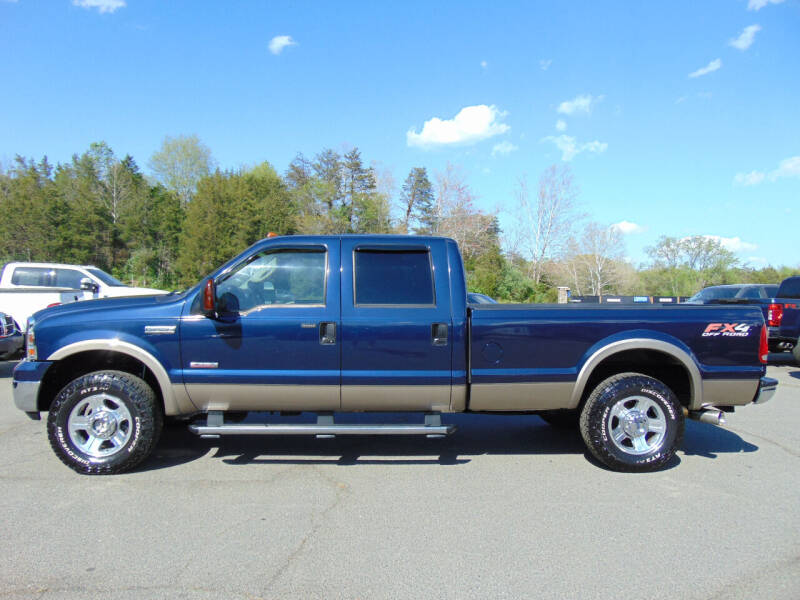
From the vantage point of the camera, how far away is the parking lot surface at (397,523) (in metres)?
2.78

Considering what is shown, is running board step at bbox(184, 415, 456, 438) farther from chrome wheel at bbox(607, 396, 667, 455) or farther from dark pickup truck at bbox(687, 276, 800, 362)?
dark pickup truck at bbox(687, 276, 800, 362)

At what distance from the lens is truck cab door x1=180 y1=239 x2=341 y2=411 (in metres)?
4.21

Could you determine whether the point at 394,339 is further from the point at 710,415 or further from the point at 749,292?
the point at 749,292

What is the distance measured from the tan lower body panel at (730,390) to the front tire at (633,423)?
0.30 metres

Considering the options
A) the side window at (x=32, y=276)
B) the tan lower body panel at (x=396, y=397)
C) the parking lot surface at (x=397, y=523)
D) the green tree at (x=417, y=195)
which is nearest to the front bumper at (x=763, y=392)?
the parking lot surface at (x=397, y=523)

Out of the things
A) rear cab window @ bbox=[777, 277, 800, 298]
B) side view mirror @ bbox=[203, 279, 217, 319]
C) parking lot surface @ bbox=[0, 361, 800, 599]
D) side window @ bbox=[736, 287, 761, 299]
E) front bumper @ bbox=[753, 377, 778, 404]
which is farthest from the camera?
side window @ bbox=[736, 287, 761, 299]

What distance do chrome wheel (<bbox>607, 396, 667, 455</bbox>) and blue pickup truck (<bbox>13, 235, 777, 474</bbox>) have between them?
0.01m

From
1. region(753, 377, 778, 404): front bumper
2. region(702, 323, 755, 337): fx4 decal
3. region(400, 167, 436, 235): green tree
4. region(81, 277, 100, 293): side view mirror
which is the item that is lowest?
region(753, 377, 778, 404): front bumper

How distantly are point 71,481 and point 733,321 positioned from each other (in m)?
5.70

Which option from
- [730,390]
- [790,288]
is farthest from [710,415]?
[790,288]

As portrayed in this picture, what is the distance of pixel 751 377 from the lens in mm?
4430

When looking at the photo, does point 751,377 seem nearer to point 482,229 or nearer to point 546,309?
point 546,309

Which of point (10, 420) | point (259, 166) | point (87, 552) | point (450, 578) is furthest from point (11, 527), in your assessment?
point (259, 166)

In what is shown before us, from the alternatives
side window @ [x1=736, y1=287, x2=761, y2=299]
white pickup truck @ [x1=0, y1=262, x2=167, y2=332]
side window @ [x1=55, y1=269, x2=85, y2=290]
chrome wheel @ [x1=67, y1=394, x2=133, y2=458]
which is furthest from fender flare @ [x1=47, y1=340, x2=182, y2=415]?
side window @ [x1=736, y1=287, x2=761, y2=299]
